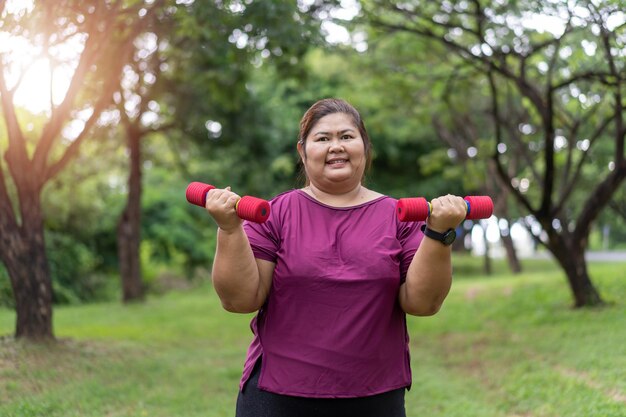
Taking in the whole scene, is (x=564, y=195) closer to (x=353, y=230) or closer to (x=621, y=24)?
(x=621, y=24)

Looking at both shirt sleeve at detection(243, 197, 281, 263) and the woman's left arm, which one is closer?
the woman's left arm

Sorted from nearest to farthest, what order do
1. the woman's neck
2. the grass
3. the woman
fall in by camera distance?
the woman, the woman's neck, the grass

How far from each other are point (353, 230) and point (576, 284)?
991cm

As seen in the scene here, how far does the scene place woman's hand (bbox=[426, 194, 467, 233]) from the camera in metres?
2.26

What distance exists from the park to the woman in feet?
→ 0.10

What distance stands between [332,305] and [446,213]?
0.47 meters

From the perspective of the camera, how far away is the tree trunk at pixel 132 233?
1644 cm

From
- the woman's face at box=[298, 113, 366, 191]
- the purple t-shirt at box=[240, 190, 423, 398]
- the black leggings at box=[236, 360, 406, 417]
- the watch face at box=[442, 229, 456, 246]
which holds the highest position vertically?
the woman's face at box=[298, 113, 366, 191]

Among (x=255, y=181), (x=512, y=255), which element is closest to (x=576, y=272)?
(x=255, y=181)

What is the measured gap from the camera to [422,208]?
2.26 m

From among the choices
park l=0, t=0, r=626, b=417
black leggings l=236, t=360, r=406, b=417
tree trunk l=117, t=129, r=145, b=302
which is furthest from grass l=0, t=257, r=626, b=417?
black leggings l=236, t=360, r=406, b=417

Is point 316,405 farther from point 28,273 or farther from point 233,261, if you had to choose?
point 28,273

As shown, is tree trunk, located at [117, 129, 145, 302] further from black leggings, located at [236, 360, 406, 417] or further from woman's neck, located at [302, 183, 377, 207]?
black leggings, located at [236, 360, 406, 417]

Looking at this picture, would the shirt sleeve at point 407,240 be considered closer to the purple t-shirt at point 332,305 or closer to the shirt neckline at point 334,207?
the purple t-shirt at point 332,305
